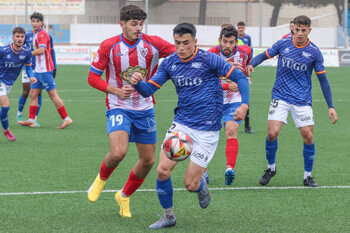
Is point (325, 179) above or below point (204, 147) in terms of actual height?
below

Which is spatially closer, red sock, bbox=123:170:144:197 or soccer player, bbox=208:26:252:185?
red sock, bbox=123:170:144:197

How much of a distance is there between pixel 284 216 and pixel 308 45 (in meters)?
2.55

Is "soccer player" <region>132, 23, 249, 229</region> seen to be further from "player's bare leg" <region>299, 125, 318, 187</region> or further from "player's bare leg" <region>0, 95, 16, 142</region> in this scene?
"player's bare leg" <region>0, 95, 16, 142</region>

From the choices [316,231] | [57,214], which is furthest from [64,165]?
[316,231]

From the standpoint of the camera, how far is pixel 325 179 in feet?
27.0

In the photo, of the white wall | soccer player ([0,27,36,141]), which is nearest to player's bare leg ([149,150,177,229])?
soccer player ([0,27,36,141])

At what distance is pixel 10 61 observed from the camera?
38.7 feet

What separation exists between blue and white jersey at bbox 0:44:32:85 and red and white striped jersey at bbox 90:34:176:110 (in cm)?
560

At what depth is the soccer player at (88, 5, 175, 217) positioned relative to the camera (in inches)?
251

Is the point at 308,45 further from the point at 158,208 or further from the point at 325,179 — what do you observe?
the point at 158,208

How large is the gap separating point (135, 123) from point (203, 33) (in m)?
33.9

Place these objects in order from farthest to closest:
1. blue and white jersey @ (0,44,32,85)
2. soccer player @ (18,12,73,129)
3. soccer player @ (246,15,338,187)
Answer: soccer player @ (18,12,73,129) < blue and white jersey @ (0,44,32,85) < soccer player @ (246,15,338,187)

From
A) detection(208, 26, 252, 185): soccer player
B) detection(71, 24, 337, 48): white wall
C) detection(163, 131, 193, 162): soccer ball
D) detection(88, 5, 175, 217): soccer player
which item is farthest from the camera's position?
detection(71, 24, 337, 48): white wall

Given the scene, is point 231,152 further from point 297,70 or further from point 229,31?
point 229,31
